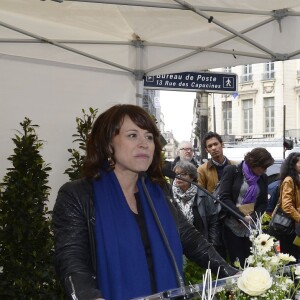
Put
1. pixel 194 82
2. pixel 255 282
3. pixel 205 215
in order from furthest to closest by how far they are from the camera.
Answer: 1. pixel 194 82
2. pixel 205 215
3. pixel 255 282

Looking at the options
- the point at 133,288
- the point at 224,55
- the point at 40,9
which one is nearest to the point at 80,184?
the point at 133,288

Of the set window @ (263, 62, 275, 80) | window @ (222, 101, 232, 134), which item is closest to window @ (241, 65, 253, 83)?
window @ (263, 62, 275, 80)

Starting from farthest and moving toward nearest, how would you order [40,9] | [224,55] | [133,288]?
1. [224,55]
2. [40,9]
3. [133,288]

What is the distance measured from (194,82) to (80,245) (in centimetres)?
433

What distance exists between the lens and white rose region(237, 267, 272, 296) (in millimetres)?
1018

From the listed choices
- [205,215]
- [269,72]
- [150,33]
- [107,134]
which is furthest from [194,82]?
[269,72]

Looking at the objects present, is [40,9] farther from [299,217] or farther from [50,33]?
[299,217]

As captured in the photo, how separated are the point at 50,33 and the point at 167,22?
3.38ft

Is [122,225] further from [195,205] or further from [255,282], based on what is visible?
[195,205]

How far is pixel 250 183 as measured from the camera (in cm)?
454

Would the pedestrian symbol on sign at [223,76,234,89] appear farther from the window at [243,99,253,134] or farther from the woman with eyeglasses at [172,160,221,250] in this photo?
the window at [243,99,253,134]

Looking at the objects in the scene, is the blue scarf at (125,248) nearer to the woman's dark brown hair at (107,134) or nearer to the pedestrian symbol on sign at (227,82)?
the woman's dark brown hair at (107,134)

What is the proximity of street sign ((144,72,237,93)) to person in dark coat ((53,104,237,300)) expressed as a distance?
11.1ft

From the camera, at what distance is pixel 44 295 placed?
13.1ft
